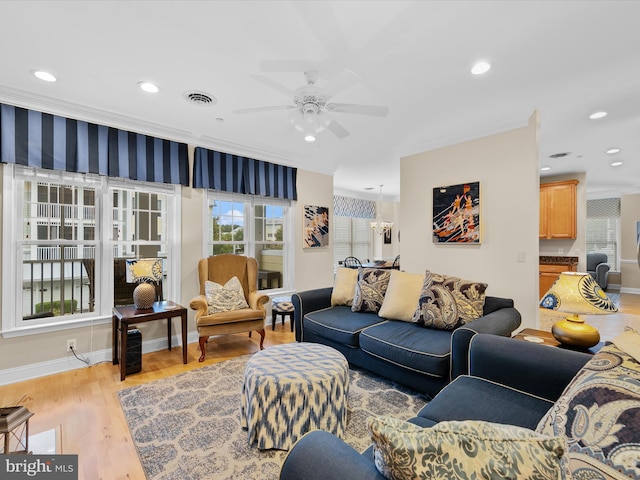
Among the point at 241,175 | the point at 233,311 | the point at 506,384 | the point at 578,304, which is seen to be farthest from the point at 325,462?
the point at 241,175

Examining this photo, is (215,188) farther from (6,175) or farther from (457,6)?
(457,6)

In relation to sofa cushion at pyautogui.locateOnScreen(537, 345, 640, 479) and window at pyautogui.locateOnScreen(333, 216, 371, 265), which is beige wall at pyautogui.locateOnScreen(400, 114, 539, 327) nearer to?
sofa cushion at pyautogui.locateOnScreen(537, 345, 640, 479)

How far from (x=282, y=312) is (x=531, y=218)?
10.7 ft

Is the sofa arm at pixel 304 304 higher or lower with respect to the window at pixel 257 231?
lower

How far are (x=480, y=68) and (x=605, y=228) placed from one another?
8402mm

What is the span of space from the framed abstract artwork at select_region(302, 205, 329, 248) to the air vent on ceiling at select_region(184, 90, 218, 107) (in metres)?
2.38

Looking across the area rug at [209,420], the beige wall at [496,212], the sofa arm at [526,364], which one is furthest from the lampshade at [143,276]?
the beige wall at [496,212]

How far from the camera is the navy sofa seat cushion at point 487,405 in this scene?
4.54 feet

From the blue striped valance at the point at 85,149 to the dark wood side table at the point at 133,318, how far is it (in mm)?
1472

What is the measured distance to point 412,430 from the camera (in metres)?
0.73

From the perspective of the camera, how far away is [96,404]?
2.39 m

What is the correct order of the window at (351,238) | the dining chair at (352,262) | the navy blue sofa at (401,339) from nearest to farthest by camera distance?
the navy blue sofa at (401,339) < the dining chair at (352,262) < the window at (351,238)

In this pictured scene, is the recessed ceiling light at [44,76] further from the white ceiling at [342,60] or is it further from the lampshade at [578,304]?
the lampshade at [578,304]

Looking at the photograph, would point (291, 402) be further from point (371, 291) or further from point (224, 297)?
point (224, 297)
